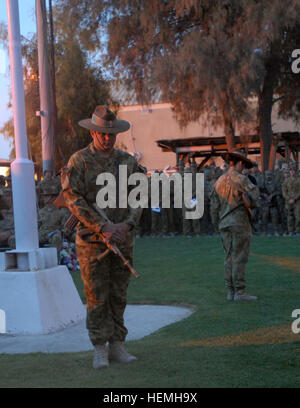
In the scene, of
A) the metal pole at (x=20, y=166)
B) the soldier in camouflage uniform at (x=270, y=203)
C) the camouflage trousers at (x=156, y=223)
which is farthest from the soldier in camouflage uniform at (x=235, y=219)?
the camouflage trousers at (x=156, y=223)

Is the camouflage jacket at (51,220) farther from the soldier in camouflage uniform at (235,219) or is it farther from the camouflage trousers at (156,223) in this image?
the camouflage trousers at (156,223)

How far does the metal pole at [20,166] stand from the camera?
7.74 meters

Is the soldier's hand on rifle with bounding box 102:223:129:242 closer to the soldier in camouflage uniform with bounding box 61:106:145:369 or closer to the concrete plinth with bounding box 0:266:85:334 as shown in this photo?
the soldier in camouflage uniform with bounding box 61:106:145:369

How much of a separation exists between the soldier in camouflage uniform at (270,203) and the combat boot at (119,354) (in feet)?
45.9

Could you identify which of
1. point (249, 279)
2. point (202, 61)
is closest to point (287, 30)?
point (202, 61)

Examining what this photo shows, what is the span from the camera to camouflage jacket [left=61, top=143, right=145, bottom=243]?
18.7ft

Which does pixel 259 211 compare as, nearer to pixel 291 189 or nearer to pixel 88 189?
pixel 291 189

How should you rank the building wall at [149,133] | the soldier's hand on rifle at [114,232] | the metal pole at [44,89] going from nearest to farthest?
the soldier's hand on rifle at [114,232]
the metal pole at [44,89]
the building wall at [149,133]

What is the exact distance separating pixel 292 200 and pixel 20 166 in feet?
40.7

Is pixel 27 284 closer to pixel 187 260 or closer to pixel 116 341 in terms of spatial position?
pixel 116 341

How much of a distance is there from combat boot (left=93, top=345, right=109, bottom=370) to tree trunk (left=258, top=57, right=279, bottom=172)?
20.6 meters

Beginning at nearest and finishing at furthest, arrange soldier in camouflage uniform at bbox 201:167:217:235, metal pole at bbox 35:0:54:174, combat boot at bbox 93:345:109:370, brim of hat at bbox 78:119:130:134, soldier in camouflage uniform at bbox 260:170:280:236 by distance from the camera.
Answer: combat boot at bbox 93:345:109:370
brim of hat at bbox 78:119:130:134
metal pole at bbox 35:0:54:174
soldier in camouflage uniform at bbox 260:170:280:236
soldier in camouflage uniform at bbox 201:167:217:235

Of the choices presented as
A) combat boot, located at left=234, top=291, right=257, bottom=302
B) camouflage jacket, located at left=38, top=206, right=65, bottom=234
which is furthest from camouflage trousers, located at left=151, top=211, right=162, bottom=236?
combat boot, located at left=234, top=291, right=257, bottom=302

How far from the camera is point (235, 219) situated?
920 centimetres
